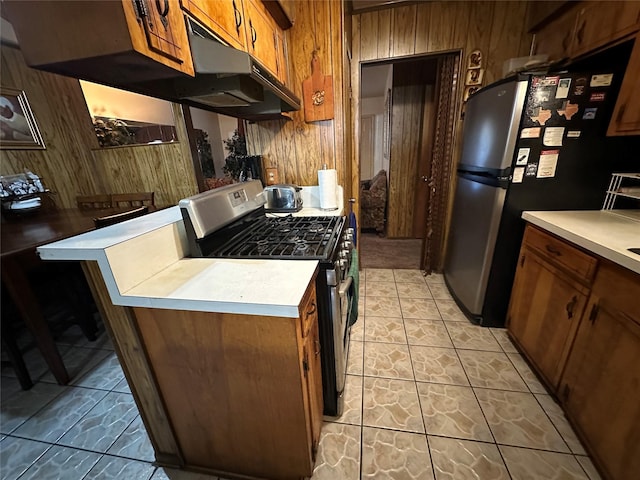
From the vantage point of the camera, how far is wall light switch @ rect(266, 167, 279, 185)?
215 centimetres

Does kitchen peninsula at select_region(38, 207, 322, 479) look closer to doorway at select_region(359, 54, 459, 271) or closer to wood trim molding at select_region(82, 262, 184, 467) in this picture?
wood trim molding at select_region(82, 262, 184, 467)

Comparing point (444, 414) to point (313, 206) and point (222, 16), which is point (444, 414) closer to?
point (313, 206)

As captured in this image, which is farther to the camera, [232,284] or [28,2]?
[232,284]

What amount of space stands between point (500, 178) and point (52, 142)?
469cm

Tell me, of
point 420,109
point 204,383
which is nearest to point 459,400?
point 204,383

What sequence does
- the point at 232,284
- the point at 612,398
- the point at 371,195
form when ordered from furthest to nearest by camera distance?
1. the point at 371,195
2. the point at 612,398
3. the point at 232,284

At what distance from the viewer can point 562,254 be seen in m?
1.32

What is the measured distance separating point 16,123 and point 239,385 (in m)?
4.04

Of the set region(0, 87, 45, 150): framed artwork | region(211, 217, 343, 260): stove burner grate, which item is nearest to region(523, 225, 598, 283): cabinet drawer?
region(211, 217, 343, 260): stove burner grate

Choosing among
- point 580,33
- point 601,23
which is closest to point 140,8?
point 601,23

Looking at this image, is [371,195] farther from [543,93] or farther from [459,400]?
[459,400]

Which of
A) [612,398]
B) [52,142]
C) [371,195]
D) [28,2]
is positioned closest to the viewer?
[28,2]

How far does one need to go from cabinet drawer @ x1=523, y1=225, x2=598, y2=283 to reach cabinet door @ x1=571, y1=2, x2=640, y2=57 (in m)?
1.09

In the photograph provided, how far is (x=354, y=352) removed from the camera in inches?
70.3
